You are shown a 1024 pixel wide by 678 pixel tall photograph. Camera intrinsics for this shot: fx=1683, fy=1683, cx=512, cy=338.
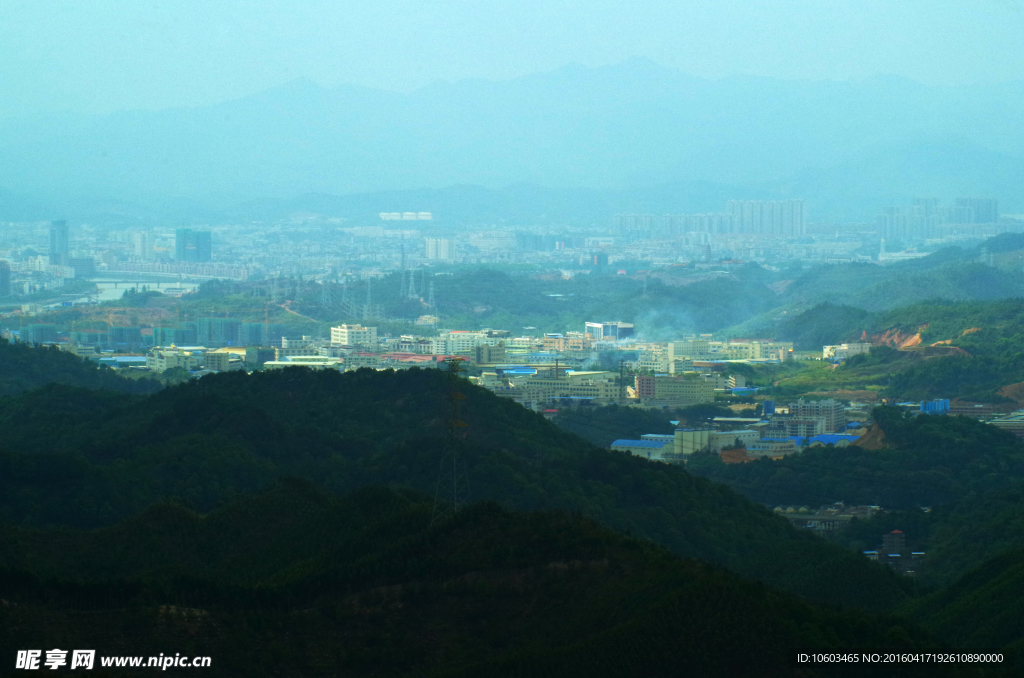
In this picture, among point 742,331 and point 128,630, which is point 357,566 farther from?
point 742,331

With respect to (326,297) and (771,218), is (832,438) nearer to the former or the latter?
(326,297)

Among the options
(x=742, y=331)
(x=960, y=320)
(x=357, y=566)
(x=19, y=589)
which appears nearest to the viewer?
(x=19, y=589)

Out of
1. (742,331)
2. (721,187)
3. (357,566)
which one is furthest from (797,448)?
(721,187)

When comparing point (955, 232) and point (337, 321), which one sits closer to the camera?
point (337, 321)

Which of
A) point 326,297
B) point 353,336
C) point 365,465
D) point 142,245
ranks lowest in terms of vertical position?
point 353,336

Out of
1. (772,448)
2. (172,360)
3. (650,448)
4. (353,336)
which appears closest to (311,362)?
(172,360)

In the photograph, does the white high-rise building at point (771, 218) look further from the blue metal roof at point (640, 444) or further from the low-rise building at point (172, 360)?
the blue metal roof at point (640, 444)

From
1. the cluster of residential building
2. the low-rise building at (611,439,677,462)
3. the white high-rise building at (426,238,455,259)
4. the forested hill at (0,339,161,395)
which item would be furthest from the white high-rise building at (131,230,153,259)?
the low-rise building at (611,439,677,462)
